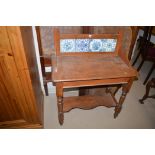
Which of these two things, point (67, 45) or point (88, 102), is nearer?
point (67, 45)

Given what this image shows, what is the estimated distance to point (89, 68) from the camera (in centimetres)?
147

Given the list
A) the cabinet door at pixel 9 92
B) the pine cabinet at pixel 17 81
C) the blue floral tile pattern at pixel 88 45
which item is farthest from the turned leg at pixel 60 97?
the blue floral tile pattern at pixel 88 45

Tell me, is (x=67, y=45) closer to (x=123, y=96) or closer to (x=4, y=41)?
(x=4, y=41)

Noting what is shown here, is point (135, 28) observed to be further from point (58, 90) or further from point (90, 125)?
point (90, 125)

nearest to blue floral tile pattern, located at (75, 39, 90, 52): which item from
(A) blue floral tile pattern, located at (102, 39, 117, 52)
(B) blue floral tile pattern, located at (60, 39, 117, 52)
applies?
(B) blue floral tile pattern, located at (60, 39, 117, 52)

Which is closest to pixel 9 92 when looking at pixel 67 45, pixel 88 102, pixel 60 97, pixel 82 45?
pixel 60 97

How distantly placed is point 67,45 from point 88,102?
2.66 ft

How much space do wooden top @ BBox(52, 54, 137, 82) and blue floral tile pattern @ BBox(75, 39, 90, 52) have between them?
8cm

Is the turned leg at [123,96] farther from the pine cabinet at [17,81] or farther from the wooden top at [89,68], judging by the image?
the pine cabinet at [17,81]

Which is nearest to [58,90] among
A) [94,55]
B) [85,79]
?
[85,79]

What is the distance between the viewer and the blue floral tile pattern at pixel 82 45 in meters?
1.57

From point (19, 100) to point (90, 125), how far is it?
94cm

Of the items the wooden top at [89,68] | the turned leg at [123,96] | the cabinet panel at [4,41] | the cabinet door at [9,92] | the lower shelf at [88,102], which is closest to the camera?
the cabinet panel at [4,41]

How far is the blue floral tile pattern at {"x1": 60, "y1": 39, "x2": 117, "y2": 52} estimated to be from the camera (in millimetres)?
1563
